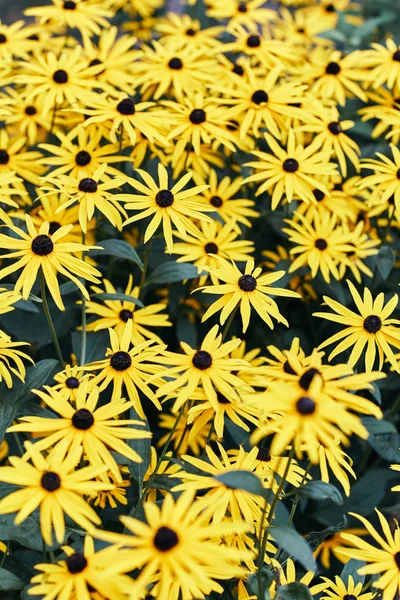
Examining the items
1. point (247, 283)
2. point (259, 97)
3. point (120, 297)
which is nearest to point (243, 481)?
point (247, 283)

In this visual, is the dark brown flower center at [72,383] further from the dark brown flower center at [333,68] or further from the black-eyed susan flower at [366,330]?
the dark brown flower center at [333,68]

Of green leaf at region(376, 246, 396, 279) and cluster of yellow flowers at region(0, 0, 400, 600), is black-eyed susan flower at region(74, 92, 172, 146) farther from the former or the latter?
green leaf at region(376, 246, 396, 279)

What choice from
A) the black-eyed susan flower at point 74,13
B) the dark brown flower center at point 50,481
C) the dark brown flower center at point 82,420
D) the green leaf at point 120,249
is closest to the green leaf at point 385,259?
the green leaf at point 120,249

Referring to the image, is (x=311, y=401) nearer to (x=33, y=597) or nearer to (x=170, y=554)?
(x=170, y=554)

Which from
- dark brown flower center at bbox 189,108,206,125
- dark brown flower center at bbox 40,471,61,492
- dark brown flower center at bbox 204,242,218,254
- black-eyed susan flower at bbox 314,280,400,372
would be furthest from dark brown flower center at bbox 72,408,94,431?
dark brown flower center at bbox 189,108,206,125

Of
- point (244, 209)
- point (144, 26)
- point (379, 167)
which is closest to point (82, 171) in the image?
point (244, 209)
